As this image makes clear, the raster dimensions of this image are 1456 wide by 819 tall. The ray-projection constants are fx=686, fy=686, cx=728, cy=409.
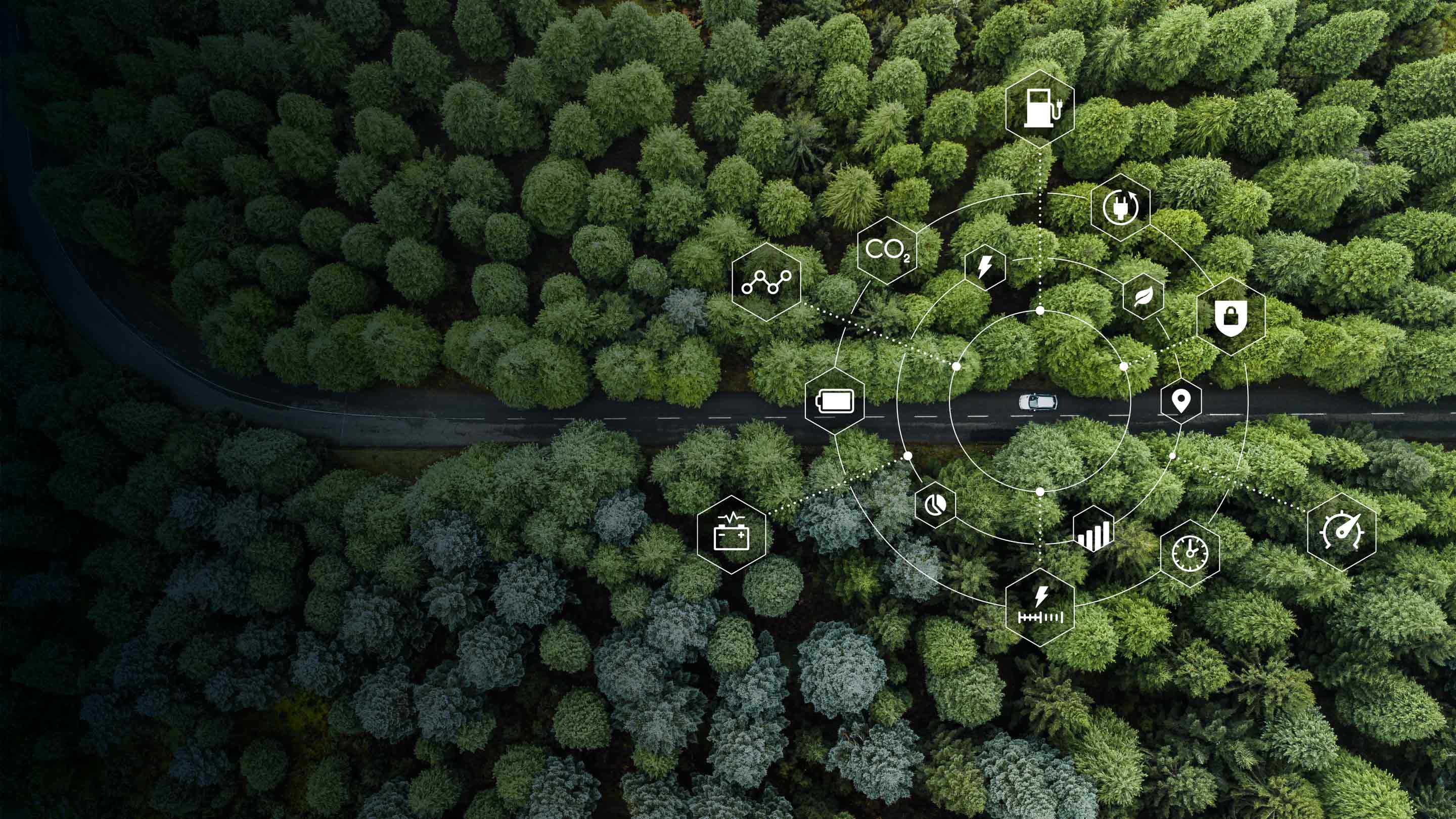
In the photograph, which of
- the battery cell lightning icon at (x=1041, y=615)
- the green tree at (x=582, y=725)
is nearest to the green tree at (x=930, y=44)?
the battery cell lightning icon at (x=1041, y=615)

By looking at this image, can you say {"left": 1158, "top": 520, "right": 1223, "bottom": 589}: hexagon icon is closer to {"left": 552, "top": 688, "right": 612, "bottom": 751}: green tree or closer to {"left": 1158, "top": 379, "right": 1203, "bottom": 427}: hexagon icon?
{"left": 1158, "top": 379, "right": 1203, "bottom": 427}: hexagon icon

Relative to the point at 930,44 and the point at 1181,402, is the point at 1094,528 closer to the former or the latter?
the point at 1181,402

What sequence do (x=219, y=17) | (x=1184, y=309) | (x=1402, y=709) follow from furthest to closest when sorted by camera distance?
(x=219, y=17) → (x=1184, y=309) → (x=1402, y=709)

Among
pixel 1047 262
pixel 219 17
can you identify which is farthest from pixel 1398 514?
pixel 219 17

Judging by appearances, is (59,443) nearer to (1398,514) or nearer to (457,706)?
(457,706)

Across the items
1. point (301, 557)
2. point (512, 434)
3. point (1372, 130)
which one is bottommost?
point (301, 557)

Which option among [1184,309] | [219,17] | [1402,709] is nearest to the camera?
[1402,709]

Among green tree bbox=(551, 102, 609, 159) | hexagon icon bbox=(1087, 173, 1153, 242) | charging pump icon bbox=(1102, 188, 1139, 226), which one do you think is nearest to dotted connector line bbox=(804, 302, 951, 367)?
hexagon icon bbox=(1087, 173, 1153, 242)

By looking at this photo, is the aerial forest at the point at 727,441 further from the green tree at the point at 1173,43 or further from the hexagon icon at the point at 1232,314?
the hexagon icon at the point at 1232,314
